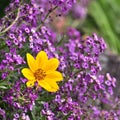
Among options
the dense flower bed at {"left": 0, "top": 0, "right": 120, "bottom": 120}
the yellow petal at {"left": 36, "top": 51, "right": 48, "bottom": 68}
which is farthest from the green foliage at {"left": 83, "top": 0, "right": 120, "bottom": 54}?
the yellow petal at {"left": 36, "top": 51, "right": 48, "bottom": 68}

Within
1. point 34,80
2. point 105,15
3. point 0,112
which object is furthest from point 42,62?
point 105,15

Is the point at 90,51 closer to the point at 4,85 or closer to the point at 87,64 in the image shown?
the point at 87,64

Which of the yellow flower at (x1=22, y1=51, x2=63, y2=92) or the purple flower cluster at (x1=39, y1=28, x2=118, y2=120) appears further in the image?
the purple flower cluster at (x1=39, y1=28, x2=118, y2=120)

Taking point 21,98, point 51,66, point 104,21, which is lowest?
point 21,98

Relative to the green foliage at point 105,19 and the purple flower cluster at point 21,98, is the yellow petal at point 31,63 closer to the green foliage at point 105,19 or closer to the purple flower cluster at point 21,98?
the purple flower cluster at point 21,98

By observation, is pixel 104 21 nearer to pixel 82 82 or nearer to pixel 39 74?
pixel 82 82

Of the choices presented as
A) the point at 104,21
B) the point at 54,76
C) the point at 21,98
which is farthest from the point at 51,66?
the point at 104,21

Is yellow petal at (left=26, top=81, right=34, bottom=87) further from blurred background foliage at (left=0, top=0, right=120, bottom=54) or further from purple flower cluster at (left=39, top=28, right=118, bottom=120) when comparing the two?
blurred background foliage at (left=0, top=0, right=120, bottom=54)
